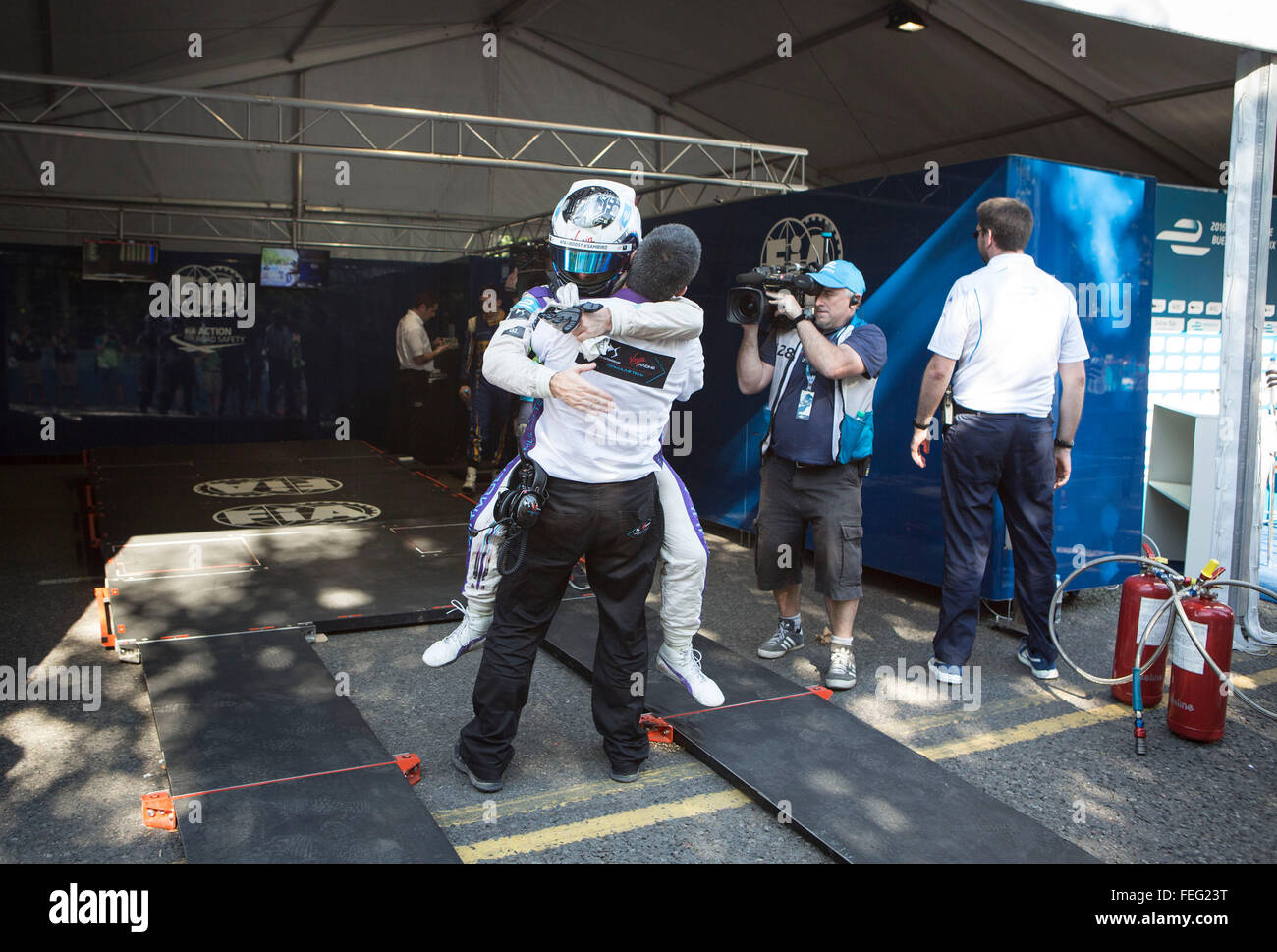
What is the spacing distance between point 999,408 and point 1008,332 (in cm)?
35

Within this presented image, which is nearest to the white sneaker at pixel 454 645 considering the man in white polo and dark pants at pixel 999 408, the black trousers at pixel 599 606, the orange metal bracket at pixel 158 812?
the black trousers at pixel 599 606

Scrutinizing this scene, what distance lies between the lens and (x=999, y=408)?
4.50 meters

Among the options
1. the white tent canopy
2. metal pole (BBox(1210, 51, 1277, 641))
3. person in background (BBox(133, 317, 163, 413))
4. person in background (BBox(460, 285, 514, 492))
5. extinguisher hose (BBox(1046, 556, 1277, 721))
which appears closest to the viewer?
extinguisher hose (BBox(1046, 556, 1277, 721))

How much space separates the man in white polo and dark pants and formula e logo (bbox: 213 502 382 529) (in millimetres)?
4722

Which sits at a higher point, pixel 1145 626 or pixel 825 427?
pixel 825 427

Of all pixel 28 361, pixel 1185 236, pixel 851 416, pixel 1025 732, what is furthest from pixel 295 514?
pixel 1185 236

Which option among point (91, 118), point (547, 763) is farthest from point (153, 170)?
point (547, 763)

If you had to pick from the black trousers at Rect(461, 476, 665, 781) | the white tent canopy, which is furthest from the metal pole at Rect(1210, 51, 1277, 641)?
the white tent canopy

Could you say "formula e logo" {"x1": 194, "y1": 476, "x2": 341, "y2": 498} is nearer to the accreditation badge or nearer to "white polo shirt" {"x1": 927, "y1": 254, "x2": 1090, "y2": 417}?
the accreditation badge

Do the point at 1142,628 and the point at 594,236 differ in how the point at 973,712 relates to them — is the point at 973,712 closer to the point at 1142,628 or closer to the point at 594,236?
the point at 1142,628

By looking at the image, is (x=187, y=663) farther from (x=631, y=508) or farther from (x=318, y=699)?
(x=631, y=508)

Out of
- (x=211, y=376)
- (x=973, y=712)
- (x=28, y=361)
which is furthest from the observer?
(x=211, y=376)

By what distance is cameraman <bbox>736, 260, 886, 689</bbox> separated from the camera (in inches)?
175

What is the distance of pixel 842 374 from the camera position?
4406 mm
